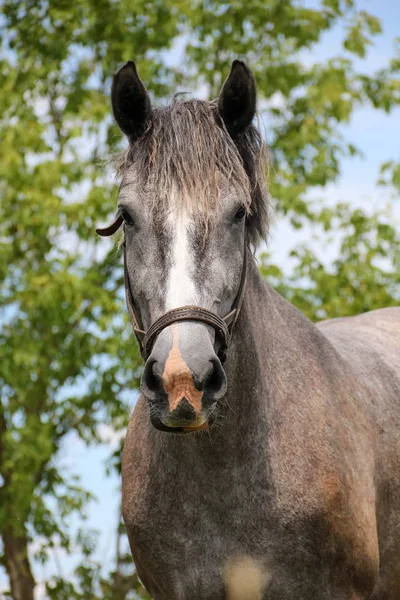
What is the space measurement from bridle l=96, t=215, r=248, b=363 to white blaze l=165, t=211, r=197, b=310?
0.05 m

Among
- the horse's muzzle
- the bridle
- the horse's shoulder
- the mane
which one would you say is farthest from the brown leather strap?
the horse's shoulder

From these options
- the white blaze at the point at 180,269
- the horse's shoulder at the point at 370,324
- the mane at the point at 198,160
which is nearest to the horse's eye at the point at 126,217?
the mane at the point at 198,160

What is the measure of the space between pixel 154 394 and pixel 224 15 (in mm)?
10950

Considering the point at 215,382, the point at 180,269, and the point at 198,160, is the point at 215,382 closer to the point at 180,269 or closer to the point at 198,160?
the point at 180,269

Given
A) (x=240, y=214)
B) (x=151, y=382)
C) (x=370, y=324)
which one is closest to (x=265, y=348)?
(x=240, y=214)

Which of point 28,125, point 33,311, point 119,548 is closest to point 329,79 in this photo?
point 28,125

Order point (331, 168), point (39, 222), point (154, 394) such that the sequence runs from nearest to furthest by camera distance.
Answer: point (154, 394), point (39, 222), point (331, 168)

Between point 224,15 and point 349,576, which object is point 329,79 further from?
point 349,576

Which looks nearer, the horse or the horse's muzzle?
the horse's muzzle

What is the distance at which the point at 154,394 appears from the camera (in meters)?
3.11

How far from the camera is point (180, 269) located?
327 centimetres

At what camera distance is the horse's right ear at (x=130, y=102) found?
3736 millimetres

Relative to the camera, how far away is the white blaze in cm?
321

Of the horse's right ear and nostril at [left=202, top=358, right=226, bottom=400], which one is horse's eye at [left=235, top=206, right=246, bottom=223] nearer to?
the horse's right ear
